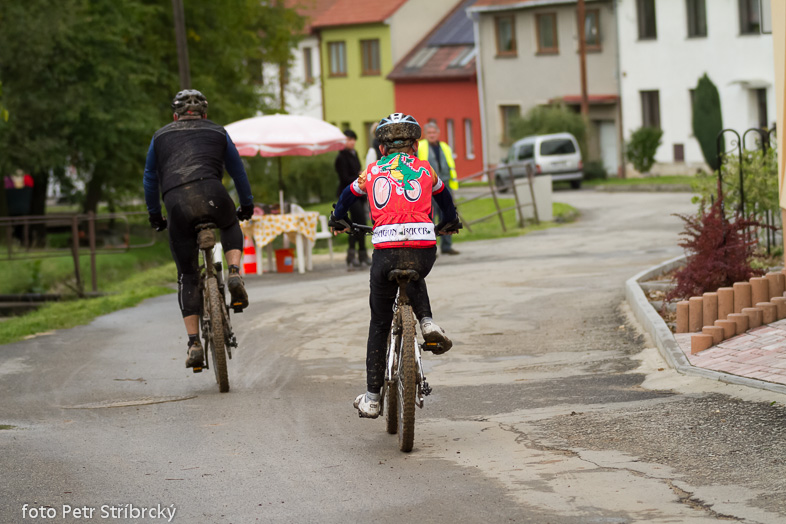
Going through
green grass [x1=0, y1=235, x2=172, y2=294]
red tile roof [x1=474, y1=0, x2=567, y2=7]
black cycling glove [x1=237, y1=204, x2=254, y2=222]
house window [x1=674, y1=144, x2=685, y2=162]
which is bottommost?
green grass [x1=0, y1=235, x2=172, y2=294]

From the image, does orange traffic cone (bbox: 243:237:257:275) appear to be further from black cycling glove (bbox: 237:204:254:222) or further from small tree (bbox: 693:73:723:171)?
small tree (bbox: 693:73:723:171)

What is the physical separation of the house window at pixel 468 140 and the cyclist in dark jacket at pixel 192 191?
45.9 meters

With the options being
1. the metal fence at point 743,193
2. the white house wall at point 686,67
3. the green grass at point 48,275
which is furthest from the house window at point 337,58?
the metal fence at point 743,193

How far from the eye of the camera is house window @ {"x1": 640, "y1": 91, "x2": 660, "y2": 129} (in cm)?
4594

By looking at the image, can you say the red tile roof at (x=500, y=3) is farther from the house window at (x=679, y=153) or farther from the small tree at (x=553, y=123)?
the house window at (x=679, y=153)

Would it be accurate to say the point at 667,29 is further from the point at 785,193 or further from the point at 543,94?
the point at 785,193

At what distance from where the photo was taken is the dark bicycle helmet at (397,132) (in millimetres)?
6766

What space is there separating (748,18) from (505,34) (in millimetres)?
12661

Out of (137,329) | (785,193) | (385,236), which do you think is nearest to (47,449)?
(385,236)

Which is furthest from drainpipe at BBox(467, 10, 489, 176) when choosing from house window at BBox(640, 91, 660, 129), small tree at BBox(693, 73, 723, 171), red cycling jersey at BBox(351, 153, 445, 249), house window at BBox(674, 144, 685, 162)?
Answer: red cycling jersey at BBox(351, 153, 445, 249)

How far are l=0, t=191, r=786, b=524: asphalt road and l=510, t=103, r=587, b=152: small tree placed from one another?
33178 mm

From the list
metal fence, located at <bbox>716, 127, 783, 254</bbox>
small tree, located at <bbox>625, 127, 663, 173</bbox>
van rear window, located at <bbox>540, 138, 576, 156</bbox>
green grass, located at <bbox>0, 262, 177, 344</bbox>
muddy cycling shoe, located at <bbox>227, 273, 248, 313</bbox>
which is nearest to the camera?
muddy cycling shoe, located at <bbox>227, 273, 248, 313</bbox>

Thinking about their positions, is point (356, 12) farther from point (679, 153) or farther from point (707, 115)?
point (707, 115)

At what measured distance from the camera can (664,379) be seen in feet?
26.6
